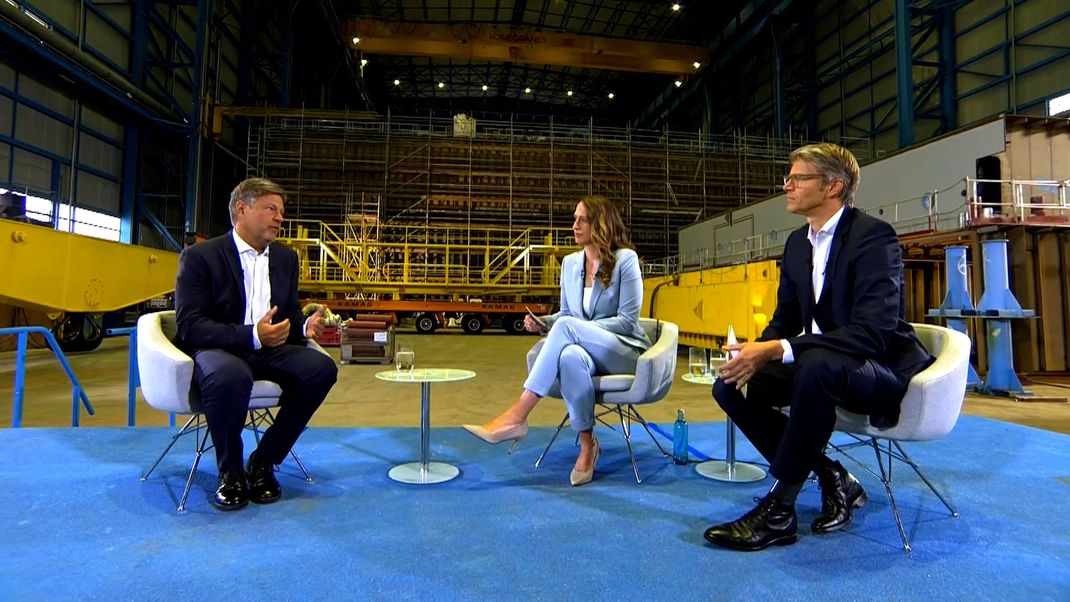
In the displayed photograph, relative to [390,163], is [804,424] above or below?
below

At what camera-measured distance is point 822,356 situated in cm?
172

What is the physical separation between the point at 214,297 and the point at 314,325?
44 cm

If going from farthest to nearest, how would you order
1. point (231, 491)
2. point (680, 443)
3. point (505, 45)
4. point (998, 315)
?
point (505, 45), point (998, 315), point (680, 443), point (231, 491)

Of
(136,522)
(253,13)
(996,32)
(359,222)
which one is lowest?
(136,522)

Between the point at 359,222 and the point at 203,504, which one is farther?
the point at 359,222

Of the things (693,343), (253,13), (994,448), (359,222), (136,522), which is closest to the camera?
(136,522)

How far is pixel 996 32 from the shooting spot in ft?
46.1

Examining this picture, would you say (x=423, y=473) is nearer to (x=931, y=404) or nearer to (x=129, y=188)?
(x=931, y=404)

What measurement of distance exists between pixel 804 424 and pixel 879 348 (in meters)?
0.36

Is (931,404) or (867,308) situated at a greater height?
(867,308)

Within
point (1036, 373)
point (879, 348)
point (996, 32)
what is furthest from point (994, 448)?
point (996, 32)

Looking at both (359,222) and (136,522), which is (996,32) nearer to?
(359,222)

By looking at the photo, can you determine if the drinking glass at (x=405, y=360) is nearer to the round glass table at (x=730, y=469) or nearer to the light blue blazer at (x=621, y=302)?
the light blue blazer at (x=621, y=302)

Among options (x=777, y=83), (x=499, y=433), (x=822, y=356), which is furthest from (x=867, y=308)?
(x=777, y=83)
